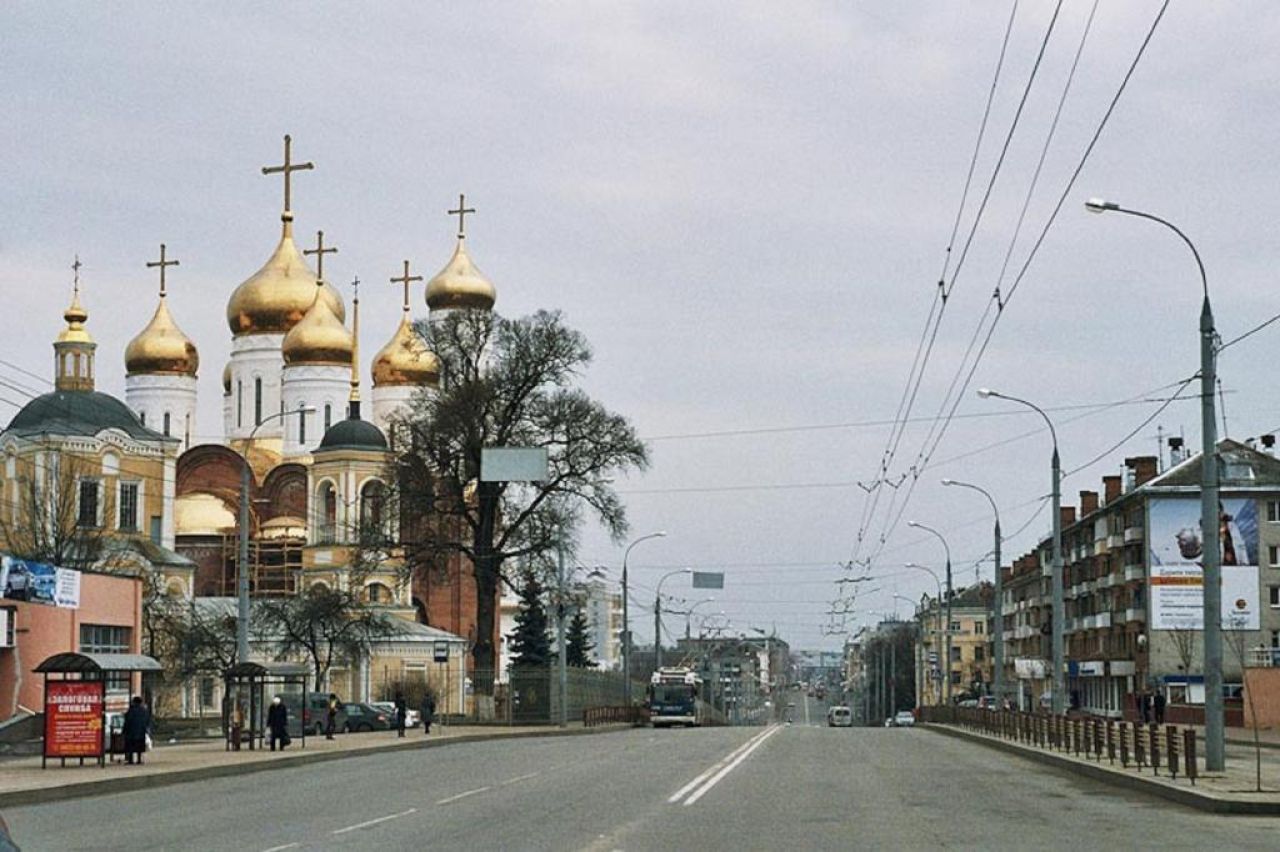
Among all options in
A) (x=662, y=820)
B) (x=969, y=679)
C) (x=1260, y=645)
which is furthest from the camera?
(x=969, y=679)

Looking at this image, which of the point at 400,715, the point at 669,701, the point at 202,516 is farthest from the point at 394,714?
the point at 202,516

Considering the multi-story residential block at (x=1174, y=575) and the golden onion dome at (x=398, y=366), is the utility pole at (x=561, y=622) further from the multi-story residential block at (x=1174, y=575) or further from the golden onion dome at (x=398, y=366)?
the golden onion dome at (x=398, y=366)

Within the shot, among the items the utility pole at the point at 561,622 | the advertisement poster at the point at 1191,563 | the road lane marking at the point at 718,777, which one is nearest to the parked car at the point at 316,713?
the utility pole at the point at 561,622

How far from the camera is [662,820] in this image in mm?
20797

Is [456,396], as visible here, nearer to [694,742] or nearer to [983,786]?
[694,742]

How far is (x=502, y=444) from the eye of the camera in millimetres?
64438

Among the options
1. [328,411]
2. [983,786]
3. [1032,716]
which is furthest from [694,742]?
[328,411]

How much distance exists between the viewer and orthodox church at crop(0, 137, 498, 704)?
85.1 meters

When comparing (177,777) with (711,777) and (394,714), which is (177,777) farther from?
(394,714)

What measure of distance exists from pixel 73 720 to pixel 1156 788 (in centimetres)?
1845

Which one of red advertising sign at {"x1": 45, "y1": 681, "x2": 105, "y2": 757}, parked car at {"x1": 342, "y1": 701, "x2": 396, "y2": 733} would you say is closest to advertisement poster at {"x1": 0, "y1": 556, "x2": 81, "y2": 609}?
red advertising sign at {"x1": 45, "y1": 681, "x2": 105, "y2": 757}

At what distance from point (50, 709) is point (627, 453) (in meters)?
33.9

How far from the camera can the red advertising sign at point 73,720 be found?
33.1m

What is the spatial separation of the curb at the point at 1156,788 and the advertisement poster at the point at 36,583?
76.9 feet
